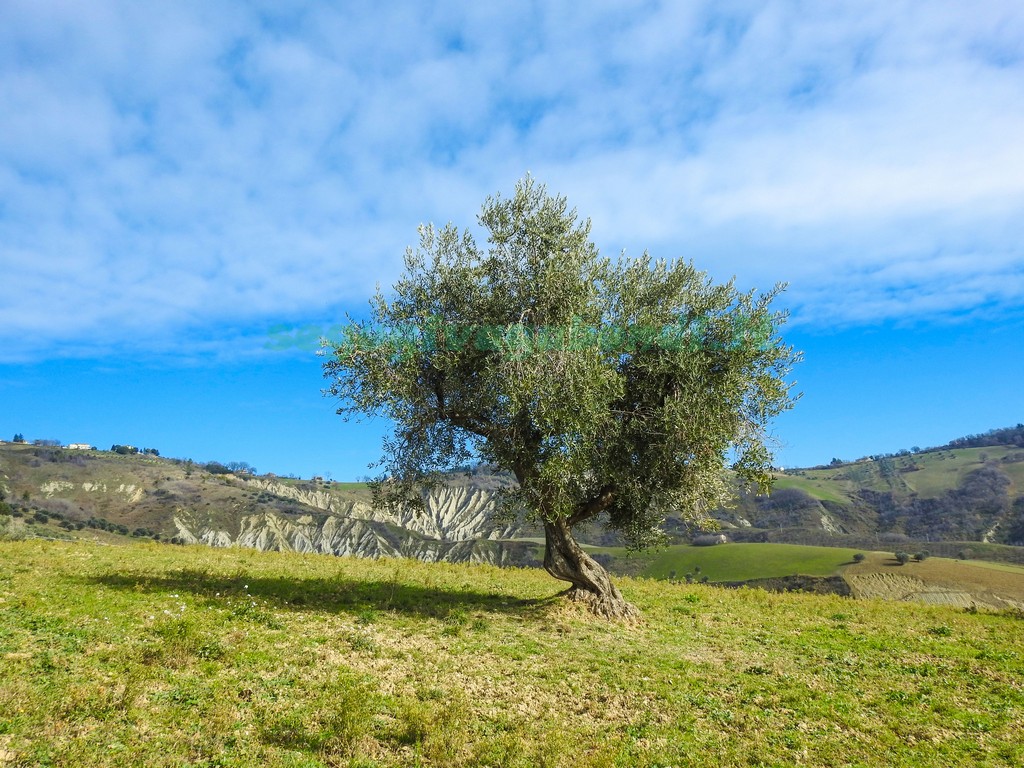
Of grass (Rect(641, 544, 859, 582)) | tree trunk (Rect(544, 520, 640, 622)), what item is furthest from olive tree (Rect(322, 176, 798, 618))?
grass (Rect(641, 544, 859, 582))

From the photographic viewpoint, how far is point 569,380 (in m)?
19.4

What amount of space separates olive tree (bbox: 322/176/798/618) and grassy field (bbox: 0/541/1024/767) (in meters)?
4.74

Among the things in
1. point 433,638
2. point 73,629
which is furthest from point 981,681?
point 73,629

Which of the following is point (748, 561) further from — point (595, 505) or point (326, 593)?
point (326, 593)

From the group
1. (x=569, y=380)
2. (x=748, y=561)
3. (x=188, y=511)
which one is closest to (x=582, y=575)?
(x=569, y=380)

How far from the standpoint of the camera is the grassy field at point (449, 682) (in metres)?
10.4

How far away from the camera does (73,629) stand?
14.4m

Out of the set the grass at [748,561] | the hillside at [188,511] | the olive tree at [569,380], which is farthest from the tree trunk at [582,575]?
the hillside at [188,511]

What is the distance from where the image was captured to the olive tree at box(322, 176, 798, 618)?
20.0 meters

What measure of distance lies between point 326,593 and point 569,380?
41.9 feet

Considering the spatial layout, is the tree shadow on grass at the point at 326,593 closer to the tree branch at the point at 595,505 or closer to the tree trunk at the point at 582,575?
the tree trunk at the point at 582,575

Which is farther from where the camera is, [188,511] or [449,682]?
[188,511]

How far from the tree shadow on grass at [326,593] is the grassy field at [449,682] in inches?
7.5

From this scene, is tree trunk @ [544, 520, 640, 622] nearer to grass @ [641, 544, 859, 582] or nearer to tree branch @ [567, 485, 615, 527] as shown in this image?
tree branch @ [567, 485, 615, 527]
